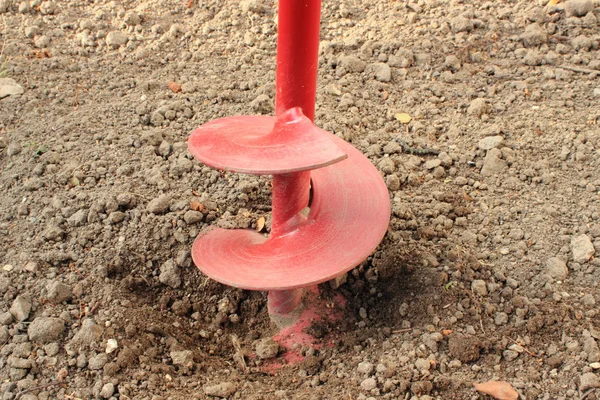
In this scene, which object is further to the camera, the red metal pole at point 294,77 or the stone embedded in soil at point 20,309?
the stone embedded in soil at point 20,309

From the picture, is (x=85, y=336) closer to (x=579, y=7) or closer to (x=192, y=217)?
(x=192, y=217)

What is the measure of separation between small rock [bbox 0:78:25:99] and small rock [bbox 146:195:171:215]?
119 cm

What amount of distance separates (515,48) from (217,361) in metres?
2.18

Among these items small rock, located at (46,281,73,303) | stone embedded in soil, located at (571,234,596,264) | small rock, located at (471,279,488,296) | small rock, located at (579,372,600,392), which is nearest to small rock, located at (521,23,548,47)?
stone embedded in soil, located at (571,234,596,264)

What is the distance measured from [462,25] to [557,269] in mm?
1590

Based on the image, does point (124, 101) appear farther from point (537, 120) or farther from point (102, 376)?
point (537, 120)

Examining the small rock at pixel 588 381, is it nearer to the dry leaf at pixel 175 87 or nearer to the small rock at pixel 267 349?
the small rock at pixel 267 349

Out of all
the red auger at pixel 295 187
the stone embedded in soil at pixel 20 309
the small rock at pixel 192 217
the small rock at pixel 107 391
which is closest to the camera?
the red auger at pixel 295 187

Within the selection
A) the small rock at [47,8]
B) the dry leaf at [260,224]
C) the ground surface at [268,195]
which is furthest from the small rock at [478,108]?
the small rock at [47,8]

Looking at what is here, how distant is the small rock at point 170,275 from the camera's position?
105 inches

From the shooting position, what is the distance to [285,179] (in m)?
2.29

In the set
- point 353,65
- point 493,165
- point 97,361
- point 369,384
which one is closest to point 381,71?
point 353,65

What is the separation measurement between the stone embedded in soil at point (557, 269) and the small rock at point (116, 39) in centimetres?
249

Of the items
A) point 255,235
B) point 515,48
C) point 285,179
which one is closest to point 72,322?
point 255,235
